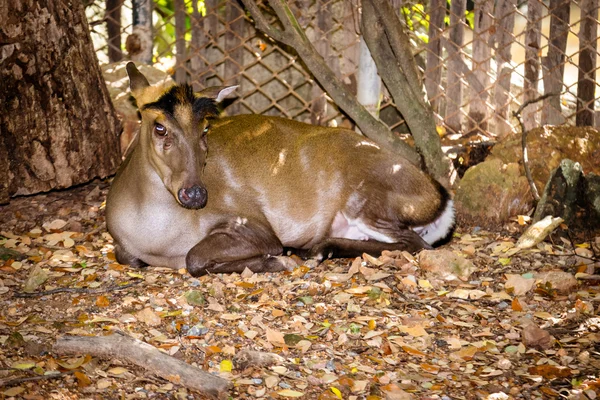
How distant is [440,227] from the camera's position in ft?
19.8

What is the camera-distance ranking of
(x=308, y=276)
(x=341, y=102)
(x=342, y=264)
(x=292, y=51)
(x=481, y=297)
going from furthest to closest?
(x=292, y=51)
(x=341, y=102)
(x=342, y=264)
(x=308, y=276)
(x=481, y=297)

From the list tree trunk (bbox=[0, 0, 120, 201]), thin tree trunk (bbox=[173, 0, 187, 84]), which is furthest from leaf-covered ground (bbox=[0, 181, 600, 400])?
thin tree trunk (bbox=[173, 0, 187, 84])

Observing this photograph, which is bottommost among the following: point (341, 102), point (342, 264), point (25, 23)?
point (342, 264)

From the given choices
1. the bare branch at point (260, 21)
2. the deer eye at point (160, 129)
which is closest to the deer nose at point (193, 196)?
the deer eye at point (160, 129)

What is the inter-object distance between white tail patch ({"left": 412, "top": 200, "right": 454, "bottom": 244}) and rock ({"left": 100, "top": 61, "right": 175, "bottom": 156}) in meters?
2.62

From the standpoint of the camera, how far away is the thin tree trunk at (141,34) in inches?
276

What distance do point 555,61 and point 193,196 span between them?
3858mm

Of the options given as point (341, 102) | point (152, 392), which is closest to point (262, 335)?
point (152, 392)

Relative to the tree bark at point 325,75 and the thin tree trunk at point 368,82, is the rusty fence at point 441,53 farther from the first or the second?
the tree bark at point 325,75

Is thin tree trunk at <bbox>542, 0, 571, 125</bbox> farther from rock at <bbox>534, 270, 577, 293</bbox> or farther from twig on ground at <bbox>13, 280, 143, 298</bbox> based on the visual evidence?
twig on ground at <bbox>13, 280, 143, 298</bbox>

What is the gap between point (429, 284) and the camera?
510 centimetres

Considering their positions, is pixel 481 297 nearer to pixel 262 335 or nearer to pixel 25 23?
pixel 262 335

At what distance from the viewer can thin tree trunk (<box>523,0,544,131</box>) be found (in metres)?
6.89

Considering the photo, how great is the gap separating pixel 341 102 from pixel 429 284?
6.60 ft
